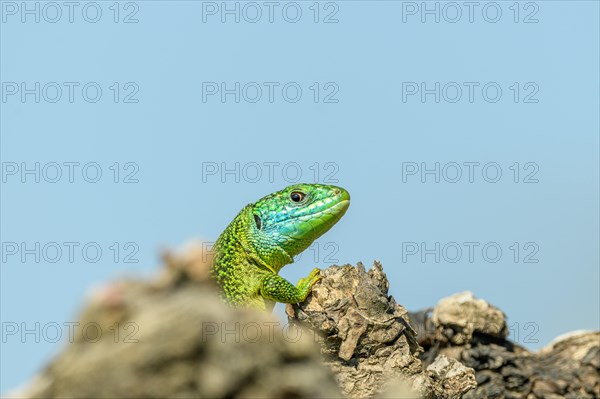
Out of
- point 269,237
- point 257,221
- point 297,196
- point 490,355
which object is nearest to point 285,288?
point 269,237

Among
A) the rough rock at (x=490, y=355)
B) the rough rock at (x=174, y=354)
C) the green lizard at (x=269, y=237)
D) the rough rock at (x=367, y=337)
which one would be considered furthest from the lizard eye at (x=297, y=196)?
the rough rock at (x=174, y=354)

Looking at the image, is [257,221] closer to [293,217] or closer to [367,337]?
[293,217]

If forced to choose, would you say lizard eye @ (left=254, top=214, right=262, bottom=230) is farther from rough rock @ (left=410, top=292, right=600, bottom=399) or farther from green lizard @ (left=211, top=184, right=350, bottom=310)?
rough rock @ (left=410, top=292, right=600, bottom=399)

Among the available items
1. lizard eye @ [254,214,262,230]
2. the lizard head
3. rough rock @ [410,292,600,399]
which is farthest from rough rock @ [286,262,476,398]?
rough rock @ [410,292,600,399]

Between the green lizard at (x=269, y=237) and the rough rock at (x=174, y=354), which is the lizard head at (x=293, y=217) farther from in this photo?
the rough rock at (x=174, y=354)

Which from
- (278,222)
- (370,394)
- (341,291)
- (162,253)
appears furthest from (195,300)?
(278,222)

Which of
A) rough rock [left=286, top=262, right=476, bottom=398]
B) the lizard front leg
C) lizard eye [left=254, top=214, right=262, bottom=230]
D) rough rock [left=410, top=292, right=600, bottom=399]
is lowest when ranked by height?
rough rock [left=410, top=292, right=600, bottom=399]

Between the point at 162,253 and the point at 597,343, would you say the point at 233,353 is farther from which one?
the point at 597,343
